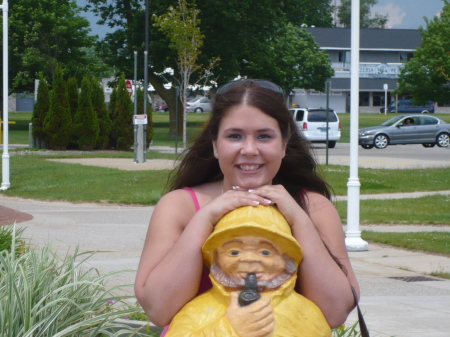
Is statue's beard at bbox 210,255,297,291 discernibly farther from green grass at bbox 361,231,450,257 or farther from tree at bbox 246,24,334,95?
tree at bbox 246,24,334,95

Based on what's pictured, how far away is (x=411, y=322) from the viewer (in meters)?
5.28

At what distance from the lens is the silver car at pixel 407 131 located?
32.4 meters

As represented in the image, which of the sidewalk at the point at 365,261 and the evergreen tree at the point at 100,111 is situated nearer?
the sidewalk at the point at 365,261

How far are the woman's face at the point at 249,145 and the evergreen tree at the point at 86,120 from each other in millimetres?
25899

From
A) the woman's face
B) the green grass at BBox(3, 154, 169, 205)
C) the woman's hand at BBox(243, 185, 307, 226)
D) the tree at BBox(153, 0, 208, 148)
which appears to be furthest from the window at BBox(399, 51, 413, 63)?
the woman's hand at BBox(243, 185, 307, 226)

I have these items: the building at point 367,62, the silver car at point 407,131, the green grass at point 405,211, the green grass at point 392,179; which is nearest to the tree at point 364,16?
the building at point 367,62

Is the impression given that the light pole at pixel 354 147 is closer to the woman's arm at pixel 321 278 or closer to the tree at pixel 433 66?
the woman's arm at pixel 321 278

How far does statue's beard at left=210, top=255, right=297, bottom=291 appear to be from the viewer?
2.04m

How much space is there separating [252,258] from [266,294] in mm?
110

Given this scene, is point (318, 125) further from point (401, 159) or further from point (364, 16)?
point (364, 16)

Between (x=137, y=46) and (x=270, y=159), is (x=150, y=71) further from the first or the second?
(x=270, y=159)

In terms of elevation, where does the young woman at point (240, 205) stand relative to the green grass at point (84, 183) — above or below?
above

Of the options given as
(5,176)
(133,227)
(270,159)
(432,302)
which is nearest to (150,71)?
(5,176)

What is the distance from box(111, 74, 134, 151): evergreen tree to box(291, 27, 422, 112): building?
54.5 meters
